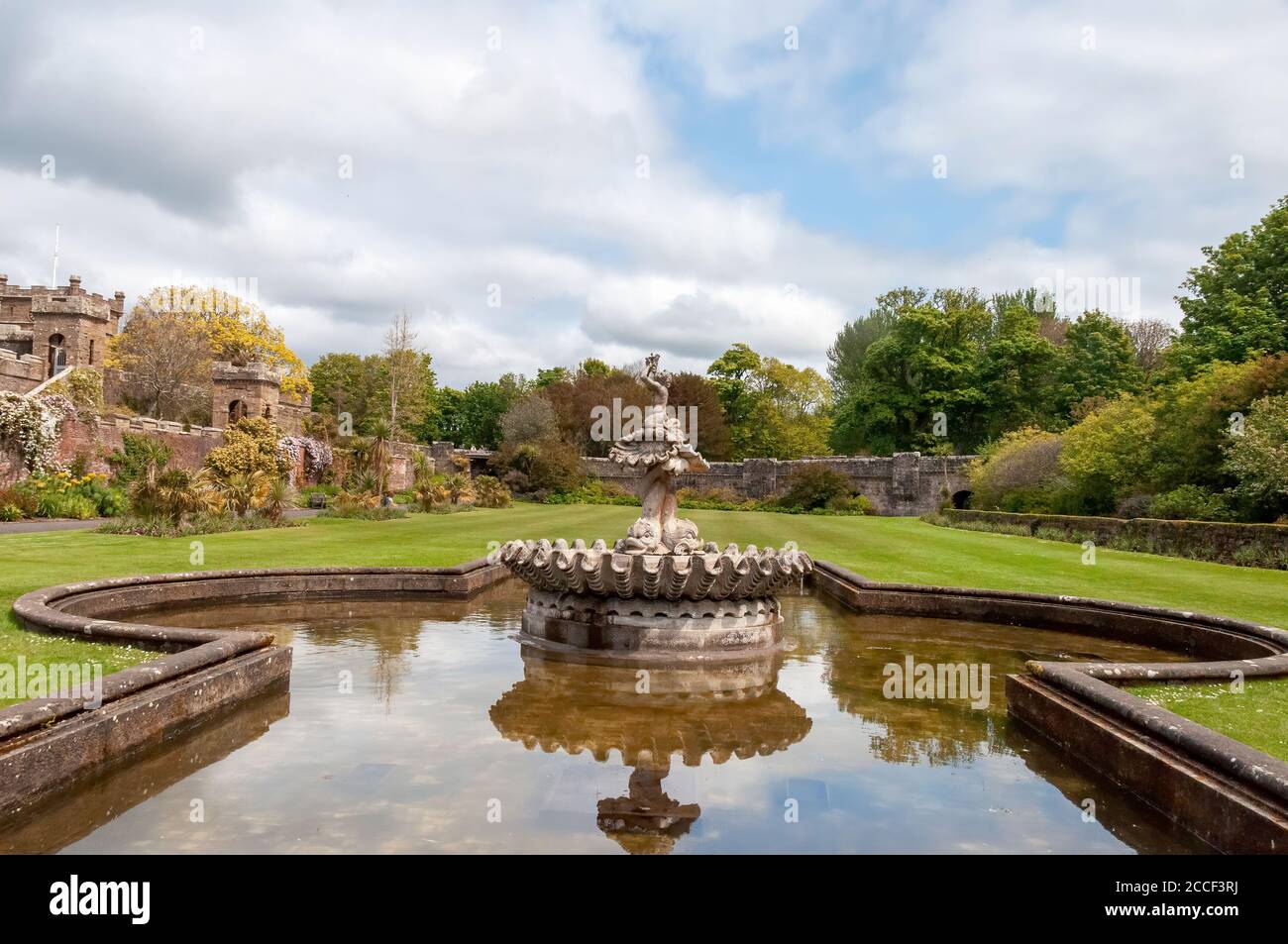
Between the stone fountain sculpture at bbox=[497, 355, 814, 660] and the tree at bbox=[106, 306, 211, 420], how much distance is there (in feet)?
148

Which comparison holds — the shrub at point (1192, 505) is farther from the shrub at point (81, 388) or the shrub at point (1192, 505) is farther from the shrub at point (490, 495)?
the shrub at point (81, 388)

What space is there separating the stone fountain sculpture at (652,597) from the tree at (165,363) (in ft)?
148

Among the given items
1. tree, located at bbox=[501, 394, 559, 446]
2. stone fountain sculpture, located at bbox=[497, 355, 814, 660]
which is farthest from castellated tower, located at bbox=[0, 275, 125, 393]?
stone fountain sculpture, located at bbox=[497, 355, 814, 660]

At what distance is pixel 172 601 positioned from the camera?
34.5 ft

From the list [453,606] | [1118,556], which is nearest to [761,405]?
[1118,556]

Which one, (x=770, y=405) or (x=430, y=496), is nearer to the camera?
(x=430, y=496)

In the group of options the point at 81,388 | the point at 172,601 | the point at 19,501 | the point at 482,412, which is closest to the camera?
the point at 172,601

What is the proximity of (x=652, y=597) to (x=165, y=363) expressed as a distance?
1904 inches

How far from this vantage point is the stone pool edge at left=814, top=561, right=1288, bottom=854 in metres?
3.99

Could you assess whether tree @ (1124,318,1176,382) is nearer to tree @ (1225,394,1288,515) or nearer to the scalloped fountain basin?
tree @ (1225,394,1288,515)

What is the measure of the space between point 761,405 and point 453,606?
5642 cm

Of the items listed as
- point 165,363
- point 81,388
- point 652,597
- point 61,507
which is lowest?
point 652,597

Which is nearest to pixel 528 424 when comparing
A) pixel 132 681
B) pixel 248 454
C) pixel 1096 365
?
pixel 248 454

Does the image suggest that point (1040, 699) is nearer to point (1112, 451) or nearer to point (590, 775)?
point (590, 775)
